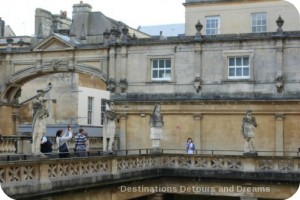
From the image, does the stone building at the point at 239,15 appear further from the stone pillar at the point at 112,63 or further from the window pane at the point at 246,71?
the stone pillar at the point at 112,63

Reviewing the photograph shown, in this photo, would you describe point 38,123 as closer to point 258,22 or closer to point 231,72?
point 231,72

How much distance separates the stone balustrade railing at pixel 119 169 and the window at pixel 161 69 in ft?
22.5

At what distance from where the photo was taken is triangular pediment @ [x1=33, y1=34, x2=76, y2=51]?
34.1 m

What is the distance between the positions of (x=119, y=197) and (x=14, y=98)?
1640 cm

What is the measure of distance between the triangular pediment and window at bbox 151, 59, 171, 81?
4.71 metres

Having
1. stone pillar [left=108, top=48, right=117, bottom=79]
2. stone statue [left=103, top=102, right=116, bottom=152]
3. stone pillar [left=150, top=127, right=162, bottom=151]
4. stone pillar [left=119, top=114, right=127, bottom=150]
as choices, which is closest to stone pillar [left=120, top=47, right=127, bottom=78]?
stone pillar [left=108, top=48, right=117, bottom=79]

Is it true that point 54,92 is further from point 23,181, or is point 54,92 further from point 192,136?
point 23,181

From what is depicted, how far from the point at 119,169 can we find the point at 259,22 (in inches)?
681

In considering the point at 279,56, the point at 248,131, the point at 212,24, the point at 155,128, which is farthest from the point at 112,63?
the point at 248,131

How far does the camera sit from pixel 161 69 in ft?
107

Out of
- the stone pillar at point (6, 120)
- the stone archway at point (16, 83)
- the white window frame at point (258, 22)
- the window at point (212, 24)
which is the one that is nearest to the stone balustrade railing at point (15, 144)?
Answer: the stone archway at point (16, 83)

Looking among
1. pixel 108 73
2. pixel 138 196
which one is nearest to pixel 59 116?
pixel 108 73

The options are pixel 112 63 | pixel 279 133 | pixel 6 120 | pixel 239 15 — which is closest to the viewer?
pixel 279 133

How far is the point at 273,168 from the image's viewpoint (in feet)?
80.4
